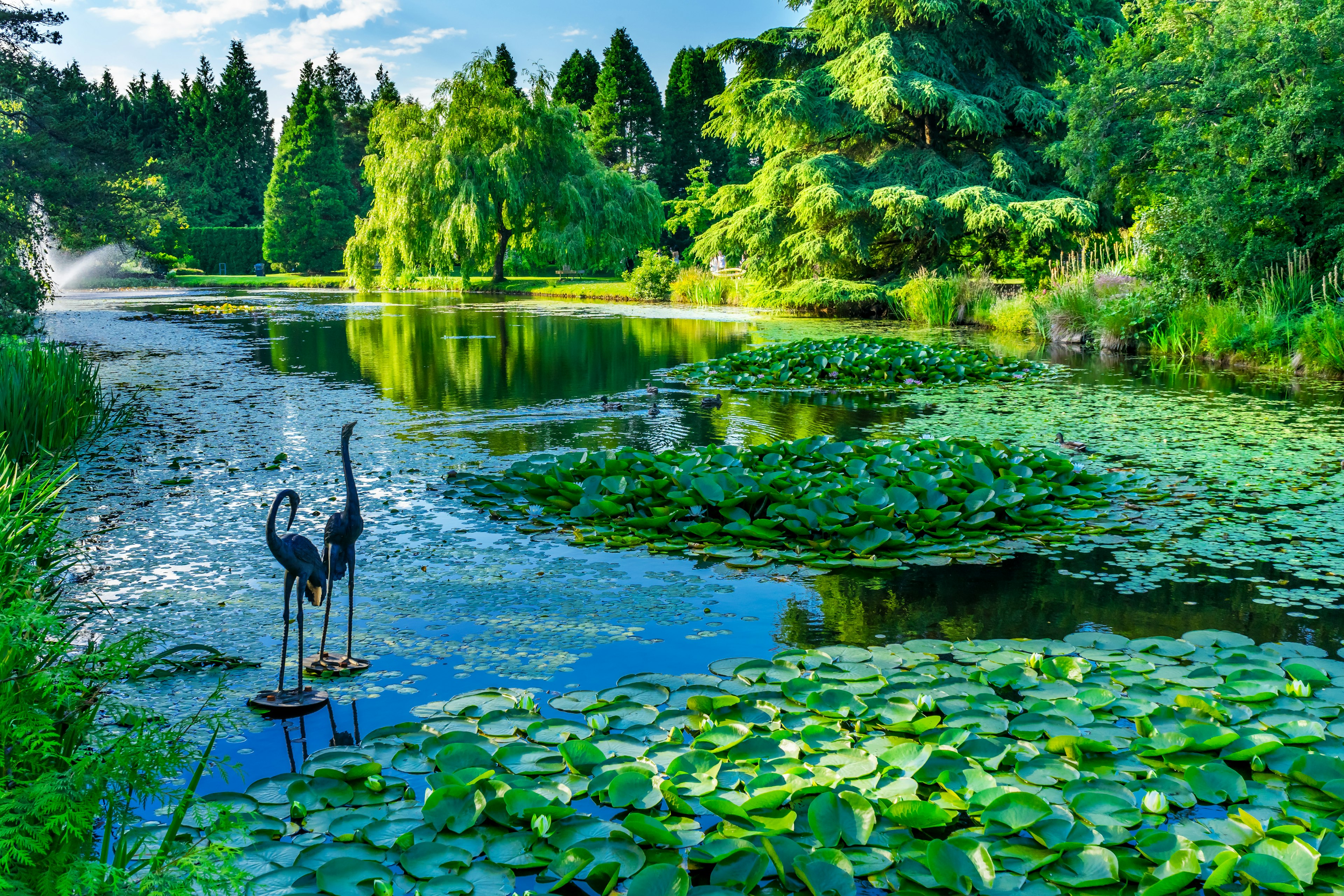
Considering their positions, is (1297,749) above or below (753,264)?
below

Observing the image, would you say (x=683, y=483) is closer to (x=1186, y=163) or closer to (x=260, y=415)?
(x=260, y=415)

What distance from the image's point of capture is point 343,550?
3039 mm

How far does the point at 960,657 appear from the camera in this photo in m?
3.26

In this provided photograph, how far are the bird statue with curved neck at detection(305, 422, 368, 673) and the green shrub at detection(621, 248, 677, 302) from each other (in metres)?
24.2

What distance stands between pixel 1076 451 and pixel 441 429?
4735 mm

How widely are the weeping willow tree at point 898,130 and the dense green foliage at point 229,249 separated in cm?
3052

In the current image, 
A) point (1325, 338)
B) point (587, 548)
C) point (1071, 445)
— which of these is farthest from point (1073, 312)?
point (587, 548)

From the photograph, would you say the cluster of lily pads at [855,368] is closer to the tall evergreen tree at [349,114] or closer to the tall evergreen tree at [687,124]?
the tall evergreen tree at [687,124]

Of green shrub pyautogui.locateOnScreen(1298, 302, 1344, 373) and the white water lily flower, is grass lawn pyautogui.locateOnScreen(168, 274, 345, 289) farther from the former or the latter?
the white water lily flower

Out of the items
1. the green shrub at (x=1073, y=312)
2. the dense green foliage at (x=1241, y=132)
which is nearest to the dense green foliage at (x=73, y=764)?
the dense green foliage at (x=1241, y=132)

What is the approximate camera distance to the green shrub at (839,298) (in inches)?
806

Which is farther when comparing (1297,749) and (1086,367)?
(1086,367)

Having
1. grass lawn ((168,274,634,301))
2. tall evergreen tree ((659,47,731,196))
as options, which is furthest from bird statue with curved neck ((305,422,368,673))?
tall evergreen tree ((659,47,731,196))

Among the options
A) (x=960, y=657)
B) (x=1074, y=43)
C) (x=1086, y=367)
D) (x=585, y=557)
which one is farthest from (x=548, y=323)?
(x=960, y=657)
